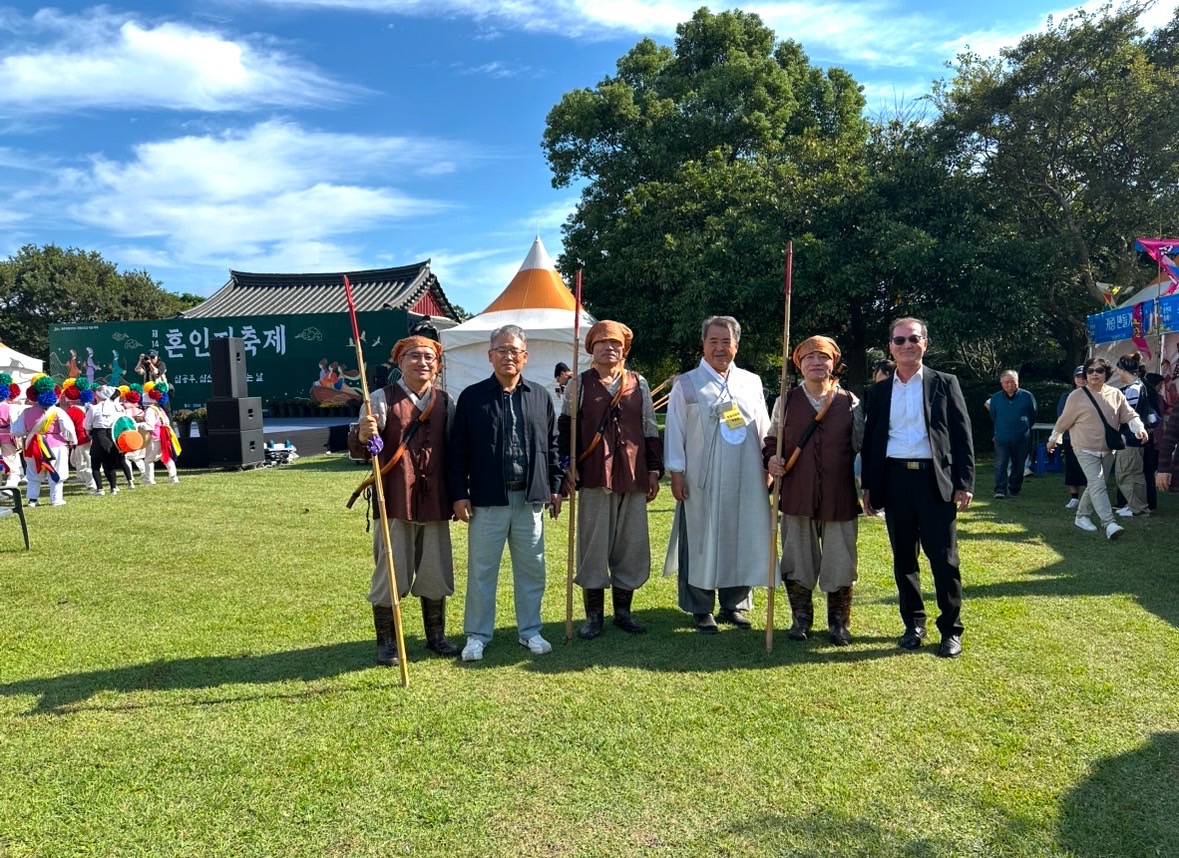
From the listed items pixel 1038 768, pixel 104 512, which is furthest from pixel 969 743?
pixel 104 512

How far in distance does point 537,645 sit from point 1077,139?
13455mm

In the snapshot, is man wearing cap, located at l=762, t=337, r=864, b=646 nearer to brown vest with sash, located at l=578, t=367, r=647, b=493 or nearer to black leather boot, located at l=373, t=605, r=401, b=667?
brown vest with sash, located at l=578, t=367, r=647, b=493

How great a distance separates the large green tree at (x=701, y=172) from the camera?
14.1m

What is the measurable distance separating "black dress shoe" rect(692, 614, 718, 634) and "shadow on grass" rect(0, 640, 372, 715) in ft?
6.04

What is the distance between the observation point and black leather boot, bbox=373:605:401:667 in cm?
400

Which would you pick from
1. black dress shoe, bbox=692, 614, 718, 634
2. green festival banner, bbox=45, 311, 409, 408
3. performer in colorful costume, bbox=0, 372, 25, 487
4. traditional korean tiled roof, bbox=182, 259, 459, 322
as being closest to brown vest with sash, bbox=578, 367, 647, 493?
black dress shoe, bbox=692, 614, 718, 634

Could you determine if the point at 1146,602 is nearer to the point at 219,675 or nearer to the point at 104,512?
the point at 219,675

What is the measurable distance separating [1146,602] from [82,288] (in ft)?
137

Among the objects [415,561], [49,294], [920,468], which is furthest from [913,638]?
[49,294]

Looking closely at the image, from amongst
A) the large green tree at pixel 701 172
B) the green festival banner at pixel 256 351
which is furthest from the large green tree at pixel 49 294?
the large green tree at pixel 701 172

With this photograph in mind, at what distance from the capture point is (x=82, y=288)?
35.8 metres

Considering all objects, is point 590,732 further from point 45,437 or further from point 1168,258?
point 1168,258

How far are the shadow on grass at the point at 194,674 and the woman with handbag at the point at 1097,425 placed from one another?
6.43 meters

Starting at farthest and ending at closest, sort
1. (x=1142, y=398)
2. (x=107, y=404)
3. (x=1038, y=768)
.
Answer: (x=107, y=404)
(x=1142, y=398)
(x=1038, y=768)
